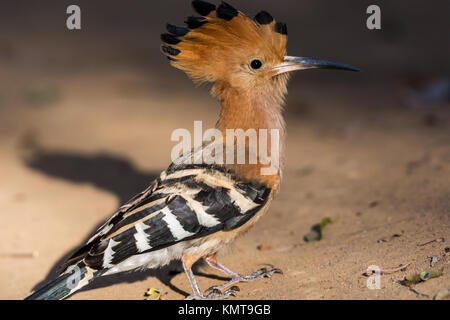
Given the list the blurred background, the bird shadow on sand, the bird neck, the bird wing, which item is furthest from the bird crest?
the bird shadow on sand

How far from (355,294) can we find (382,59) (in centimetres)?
610

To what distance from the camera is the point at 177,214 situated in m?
3.49

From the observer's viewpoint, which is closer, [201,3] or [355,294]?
[355,294]

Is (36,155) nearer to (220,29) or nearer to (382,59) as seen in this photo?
(220,29)

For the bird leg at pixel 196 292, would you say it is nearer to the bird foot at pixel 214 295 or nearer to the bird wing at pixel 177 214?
the bird foot at pixel 214 295

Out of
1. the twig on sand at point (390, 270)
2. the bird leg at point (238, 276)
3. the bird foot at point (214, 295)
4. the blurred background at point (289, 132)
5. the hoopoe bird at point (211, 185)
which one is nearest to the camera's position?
the twig on sand at point (390, 270)

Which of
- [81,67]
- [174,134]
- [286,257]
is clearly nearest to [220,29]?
[286,257]

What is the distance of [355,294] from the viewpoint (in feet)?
10.6

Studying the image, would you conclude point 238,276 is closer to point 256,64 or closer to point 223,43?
point 256,64

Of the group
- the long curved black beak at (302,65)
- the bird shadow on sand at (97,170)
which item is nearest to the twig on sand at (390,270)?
the long curved black beak at (302,65)

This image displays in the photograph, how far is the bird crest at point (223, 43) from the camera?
383 centimetres

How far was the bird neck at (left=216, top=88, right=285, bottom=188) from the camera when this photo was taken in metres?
3.81

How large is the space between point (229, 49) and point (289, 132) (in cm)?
292

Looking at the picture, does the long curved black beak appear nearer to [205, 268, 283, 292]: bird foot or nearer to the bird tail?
[205, 268, 283, 292]: bird foot
